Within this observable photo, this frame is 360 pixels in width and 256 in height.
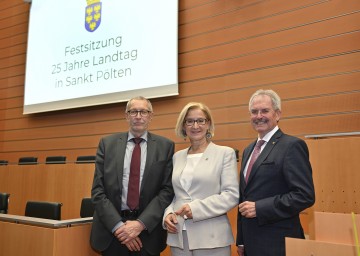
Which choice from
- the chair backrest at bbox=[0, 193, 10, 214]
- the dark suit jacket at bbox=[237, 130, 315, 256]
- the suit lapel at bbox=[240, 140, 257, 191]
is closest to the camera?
the dark suit jacket at bbox=[237, 130, 315, 256]

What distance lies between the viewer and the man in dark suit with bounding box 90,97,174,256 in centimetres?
193

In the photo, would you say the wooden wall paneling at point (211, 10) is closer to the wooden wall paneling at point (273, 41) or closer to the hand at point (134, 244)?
the wooden wall paneling at point (273, 41)

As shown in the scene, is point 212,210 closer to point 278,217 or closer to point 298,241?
point 278,217

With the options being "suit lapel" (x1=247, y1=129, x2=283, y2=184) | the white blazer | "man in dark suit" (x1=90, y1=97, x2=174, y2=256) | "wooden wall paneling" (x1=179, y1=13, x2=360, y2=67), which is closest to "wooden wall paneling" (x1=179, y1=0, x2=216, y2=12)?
"wooden wall paneling" (x1=179, y1=13, x2=360, y2=67)

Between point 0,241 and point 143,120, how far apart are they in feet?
4.22

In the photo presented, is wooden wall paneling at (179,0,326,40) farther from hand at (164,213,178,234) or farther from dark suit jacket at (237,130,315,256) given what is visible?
hand at (164,213,178,234)

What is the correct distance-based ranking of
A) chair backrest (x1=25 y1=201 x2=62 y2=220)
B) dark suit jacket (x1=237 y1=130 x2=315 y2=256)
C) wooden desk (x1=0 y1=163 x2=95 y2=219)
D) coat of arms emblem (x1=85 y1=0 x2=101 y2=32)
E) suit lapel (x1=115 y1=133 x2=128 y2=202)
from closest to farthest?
dark suit jacket (x1=237 y1=130 x2=315 y2=256)
suit lapel (x1=115 y1=133 x2=128 y2=202)
chair backrest (x1=25 y1=201 x2=62 y2=220)
wooden desk (x1=0 y1=163 x2=95 y2=219)
coat of arms emblem (x1=85 y1=0 x2=101 y2=32)

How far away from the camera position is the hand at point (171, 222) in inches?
71.9

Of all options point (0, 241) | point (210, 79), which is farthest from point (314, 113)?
point (0, 241)

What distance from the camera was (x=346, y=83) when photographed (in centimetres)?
344

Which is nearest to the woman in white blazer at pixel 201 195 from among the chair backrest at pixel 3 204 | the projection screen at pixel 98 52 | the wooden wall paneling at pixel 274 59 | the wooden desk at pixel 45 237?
the wooden desk at pixel 45 237

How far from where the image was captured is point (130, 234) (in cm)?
188

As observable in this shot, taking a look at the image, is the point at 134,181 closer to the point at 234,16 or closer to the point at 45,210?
the point at 45,210

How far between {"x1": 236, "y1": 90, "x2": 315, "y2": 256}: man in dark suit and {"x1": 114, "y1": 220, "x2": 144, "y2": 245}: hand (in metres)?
0.55
